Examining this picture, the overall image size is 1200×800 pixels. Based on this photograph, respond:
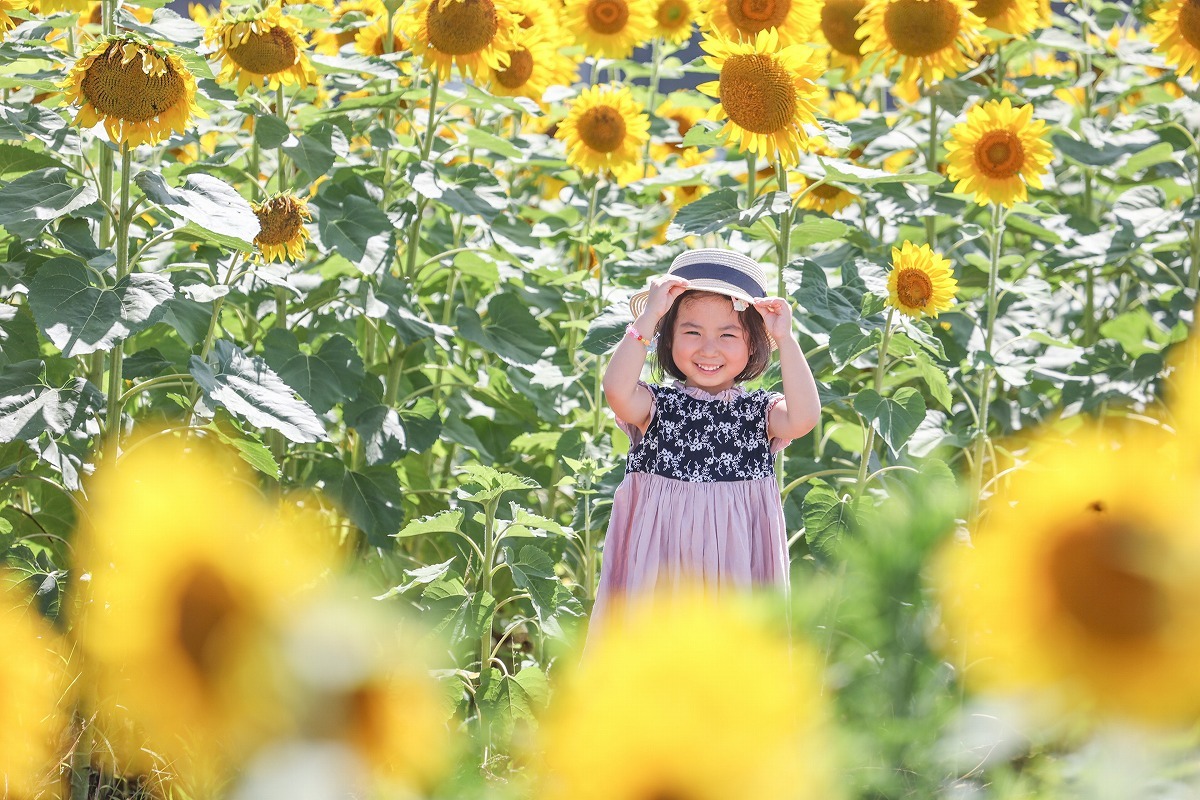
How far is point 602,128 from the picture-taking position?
10.5ft

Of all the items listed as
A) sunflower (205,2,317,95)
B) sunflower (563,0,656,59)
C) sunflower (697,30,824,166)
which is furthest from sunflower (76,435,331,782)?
sunflower (563,0,656,59)

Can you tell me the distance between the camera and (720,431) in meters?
2.23

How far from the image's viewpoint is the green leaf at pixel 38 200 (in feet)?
6.77

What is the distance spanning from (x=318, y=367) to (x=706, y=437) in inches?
36.0

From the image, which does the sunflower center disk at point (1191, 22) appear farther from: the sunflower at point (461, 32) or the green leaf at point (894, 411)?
the sunflower at point (461, 32)

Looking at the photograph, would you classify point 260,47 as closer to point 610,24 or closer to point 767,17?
point 767,17

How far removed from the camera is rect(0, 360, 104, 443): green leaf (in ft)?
6.52

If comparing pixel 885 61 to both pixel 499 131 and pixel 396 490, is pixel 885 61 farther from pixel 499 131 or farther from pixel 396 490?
pixel 396 490

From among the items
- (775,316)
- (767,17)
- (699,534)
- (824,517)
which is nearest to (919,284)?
(775,316)

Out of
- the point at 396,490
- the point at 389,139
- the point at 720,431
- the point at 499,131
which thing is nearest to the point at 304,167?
the point at 389,139

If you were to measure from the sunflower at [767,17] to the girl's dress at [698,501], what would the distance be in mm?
961

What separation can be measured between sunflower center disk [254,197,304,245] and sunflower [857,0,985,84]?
1.36m

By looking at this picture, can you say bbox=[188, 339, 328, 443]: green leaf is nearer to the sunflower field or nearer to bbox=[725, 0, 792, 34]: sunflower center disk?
the sunflower field

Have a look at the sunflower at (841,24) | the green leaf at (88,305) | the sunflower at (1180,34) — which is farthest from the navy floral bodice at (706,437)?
the sunflower at (1180,34)
